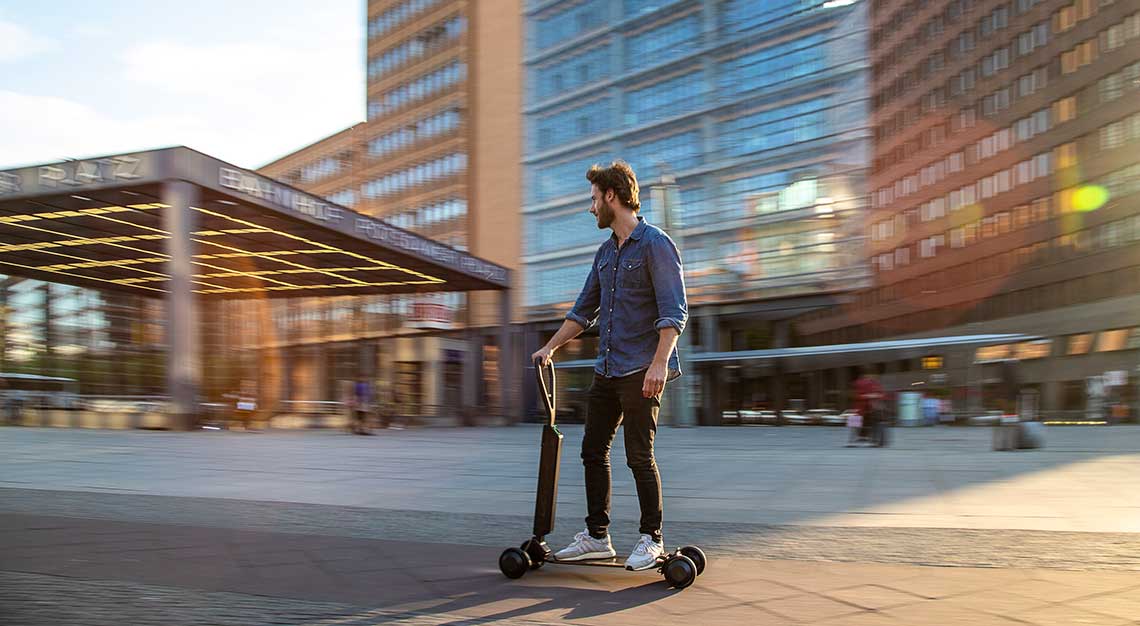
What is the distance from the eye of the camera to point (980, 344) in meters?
30.8

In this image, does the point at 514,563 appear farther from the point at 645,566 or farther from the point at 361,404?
the point at 361,404

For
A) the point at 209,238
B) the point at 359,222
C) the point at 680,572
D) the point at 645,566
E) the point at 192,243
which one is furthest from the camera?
the point at 209,238

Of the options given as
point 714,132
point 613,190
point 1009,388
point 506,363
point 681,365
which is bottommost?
point 1009,388

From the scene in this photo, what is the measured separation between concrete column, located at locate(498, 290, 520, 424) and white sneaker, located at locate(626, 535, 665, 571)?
2694 centimetres

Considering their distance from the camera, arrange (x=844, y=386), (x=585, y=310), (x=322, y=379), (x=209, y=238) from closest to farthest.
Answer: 1. (x=585, y=310)
2. (x=209, y=238)
3. (x=844, y=386)
4. (x=322, y=379)

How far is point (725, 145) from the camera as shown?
1416 inches

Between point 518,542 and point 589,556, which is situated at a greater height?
point 589,556

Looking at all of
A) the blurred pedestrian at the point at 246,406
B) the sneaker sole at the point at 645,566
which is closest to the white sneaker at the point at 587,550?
the sneaker sole at the point at 645,566

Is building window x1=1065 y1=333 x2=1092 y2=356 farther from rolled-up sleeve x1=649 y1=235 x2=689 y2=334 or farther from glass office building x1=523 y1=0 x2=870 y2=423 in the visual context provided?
rolled-up sleeve x1=649 y1=235 x2=689 y2=334

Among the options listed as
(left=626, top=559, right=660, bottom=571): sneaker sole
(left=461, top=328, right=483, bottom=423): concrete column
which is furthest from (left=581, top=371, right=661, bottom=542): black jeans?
(left=461, top=328, right=483, bottom=423): concrete column

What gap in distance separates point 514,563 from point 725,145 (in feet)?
109

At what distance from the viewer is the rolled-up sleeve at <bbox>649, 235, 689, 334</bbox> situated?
4145 millimetres

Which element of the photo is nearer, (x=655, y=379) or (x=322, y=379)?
(x=655, y=379)

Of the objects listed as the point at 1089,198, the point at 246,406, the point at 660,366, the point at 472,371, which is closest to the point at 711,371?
the point at 472,371
